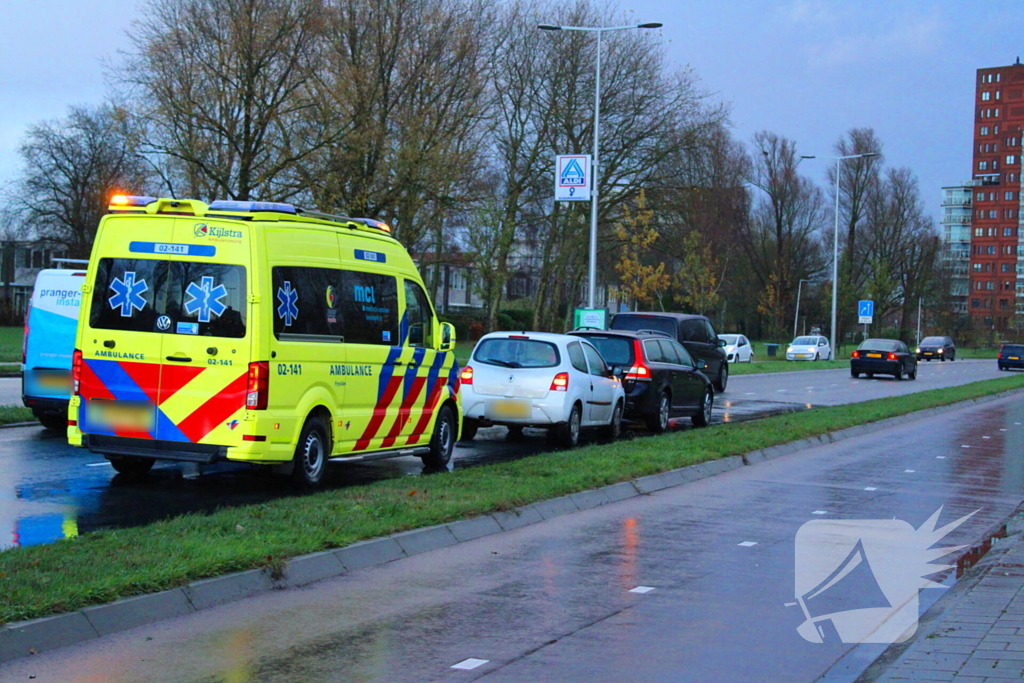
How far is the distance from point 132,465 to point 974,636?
8121mm

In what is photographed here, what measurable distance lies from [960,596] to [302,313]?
6.10 m

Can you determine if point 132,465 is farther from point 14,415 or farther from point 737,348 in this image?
point 737,348

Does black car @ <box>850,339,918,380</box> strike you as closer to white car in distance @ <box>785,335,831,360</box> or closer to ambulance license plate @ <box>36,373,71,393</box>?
white car in distance @ <box>785,335,831,360</box>

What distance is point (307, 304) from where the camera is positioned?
10547mm

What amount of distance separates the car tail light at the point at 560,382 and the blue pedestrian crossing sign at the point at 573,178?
45.9 ft

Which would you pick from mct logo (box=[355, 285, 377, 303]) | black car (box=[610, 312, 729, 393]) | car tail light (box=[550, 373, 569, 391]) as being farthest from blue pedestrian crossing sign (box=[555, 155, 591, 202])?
mct logo (box=[355, 285, 377, 303])

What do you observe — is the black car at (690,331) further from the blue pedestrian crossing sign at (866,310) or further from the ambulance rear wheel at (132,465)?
the blue pedestrian crossing sign at (866,310)

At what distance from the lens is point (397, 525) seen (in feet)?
27.3

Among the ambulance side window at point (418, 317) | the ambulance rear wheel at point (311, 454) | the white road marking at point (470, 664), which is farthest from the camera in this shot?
the ambulance side window at point (418, 317)

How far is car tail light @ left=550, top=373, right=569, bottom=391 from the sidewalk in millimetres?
7481

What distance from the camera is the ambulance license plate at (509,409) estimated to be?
49.2 feet

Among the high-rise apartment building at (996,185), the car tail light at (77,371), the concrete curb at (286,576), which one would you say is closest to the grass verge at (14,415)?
the car tail light at (77,371)

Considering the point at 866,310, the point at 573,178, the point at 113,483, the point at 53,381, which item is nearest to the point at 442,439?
the point at 113,483

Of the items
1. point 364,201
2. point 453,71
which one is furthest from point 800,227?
point 364,201
